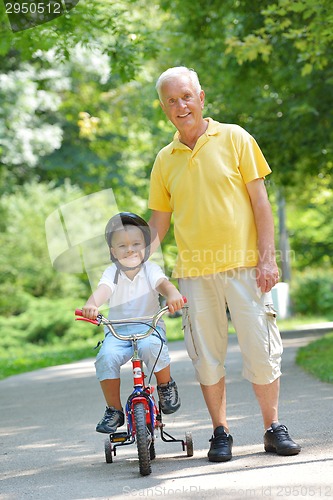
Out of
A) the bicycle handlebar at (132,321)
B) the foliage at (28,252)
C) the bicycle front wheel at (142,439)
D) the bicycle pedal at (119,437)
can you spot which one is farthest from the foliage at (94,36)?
the foliage at (28,252)

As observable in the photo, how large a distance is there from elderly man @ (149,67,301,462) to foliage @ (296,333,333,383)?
4.29 m

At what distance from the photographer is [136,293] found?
5.98 metres

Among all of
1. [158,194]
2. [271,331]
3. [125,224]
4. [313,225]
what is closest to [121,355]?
[125,224]

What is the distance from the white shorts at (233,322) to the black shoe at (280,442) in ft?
0.97

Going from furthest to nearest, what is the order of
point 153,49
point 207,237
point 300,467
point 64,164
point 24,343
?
1. point 64,164
2. point 24,343
3. point 153,49
4. point 207,237
5. point 300,467

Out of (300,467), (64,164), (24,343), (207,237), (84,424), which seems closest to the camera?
(300,467)

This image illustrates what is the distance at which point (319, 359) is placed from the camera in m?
12.4

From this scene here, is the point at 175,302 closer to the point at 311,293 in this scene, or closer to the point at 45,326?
the point at 45,326

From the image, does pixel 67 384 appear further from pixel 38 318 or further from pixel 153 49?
pixel 38 318

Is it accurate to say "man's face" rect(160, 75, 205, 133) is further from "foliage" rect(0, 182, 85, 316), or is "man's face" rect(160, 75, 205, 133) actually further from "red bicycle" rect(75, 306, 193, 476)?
"foliage" rect(0, 182, 85, 316)

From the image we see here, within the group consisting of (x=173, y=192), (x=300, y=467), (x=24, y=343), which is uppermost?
(x=173, y=192)

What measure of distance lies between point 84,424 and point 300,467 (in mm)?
3381

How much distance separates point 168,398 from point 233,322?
630 millimetres

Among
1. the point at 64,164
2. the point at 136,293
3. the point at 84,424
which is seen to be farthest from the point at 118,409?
the point at 64,164
